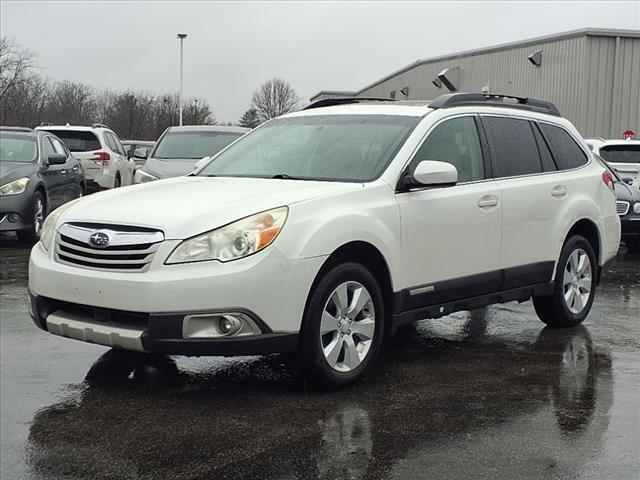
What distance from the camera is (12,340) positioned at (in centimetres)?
567

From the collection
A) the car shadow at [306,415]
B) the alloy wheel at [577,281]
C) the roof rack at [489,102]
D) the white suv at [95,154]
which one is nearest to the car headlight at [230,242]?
the car shadow at [306,415]

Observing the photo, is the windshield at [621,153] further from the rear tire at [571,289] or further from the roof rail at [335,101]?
the roof rail at [335,101]

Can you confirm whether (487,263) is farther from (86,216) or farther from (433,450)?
(86,216)

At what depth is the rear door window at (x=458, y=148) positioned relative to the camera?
5.38m

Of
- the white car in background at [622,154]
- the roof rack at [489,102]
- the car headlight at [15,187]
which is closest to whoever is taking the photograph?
the roof rack at [489,102]

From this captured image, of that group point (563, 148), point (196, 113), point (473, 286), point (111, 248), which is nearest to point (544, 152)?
point (563, 148)

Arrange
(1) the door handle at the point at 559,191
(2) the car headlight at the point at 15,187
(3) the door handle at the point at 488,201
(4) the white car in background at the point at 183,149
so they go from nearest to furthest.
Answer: (3) the door handle at the point at 488,201
(1) the door handle at the point at 559,191
(2) the car headlight at the point at 15,187
(4) the white car in background at the point at 183,149

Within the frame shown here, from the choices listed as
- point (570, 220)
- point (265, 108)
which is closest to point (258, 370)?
point (570, 220)

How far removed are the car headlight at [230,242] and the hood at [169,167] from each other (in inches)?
292

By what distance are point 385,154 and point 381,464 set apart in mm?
Answer: 2225

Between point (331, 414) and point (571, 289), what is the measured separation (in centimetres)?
303

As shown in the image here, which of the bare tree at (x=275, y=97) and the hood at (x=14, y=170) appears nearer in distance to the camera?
the hood at (x=14, y=170)

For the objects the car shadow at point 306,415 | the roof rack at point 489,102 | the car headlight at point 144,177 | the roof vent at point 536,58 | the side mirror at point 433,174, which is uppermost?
the roof vent at point 536,58

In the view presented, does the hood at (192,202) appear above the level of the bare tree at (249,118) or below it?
below
